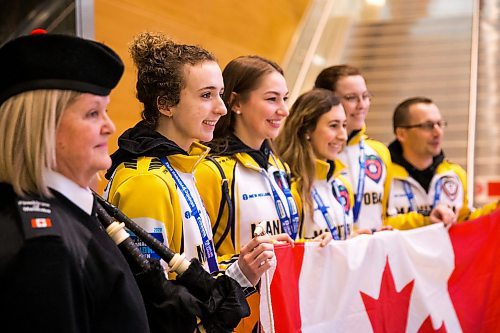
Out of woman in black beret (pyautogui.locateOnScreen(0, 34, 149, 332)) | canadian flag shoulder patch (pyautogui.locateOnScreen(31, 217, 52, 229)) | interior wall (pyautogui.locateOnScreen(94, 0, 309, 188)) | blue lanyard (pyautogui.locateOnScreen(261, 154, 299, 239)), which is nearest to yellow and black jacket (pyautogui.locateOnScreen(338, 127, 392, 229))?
blue lanyard (pyautogui.locateOnScreen(261, 154, 299, 239))

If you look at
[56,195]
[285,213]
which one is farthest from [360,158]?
[56,195]

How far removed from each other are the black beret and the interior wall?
1362 millimetres

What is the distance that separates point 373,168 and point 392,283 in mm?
1057

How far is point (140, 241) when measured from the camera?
243 centimetres

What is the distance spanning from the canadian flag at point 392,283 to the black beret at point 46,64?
4.62 feet

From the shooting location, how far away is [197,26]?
780cm

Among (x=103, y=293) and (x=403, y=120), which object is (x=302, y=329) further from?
(x=403, y=120)

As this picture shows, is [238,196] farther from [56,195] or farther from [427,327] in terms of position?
[56,195]

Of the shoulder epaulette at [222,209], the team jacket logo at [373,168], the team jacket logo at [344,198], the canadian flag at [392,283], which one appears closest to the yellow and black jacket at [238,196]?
the shoulder epaulette at [222,209]

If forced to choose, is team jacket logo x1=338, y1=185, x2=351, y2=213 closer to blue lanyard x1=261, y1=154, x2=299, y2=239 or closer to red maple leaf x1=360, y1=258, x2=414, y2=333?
red maple leaf x1=360, y1=258, x2=414, y2=333

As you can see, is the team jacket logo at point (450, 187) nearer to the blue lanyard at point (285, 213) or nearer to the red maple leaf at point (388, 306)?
the red maple leaf at point (388, 306)

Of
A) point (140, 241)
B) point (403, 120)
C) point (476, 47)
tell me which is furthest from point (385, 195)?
point (476, 47)

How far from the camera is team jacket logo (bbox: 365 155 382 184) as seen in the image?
15.0 ft

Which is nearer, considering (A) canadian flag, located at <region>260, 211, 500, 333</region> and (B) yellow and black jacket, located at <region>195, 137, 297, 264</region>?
(B) yellow and black jacket, located at <region>195, 137, 297, 264</region>
